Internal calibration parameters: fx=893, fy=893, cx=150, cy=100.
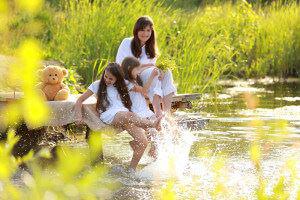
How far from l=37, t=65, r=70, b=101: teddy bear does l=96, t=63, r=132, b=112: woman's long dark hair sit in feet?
1.82

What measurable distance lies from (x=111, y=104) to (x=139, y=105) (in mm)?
359

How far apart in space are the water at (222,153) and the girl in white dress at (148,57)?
37cm

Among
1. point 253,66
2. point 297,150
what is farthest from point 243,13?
point 297,150

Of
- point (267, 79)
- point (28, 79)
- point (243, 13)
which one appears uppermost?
point (28, 79)

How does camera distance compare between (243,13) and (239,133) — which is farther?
(243,13)

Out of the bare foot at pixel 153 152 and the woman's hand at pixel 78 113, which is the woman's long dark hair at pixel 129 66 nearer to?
the woman's hand at pixel 78 113

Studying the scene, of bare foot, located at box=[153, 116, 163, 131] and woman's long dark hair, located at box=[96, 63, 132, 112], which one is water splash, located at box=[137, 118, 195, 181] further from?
woman's long dark hair, located at box=[96, 63, 132, 112]

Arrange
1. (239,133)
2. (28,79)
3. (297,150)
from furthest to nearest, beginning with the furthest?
1. (239,133)
2. (297,150)
3. (28,79)

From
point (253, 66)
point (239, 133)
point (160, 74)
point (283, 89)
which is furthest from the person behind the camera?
point (253, 66)

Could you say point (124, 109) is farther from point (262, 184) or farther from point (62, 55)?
point (62, 55)

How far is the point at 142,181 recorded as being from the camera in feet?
25.2

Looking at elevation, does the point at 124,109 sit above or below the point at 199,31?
above

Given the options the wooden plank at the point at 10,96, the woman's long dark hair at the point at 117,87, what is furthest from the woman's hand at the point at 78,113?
the wooden plank at the point at 10,96

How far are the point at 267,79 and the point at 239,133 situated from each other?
9.19m
